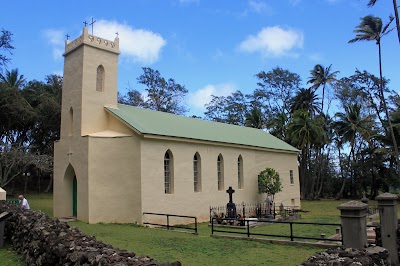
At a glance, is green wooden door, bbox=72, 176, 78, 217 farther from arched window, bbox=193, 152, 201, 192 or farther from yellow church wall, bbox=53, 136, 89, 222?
arched window, bbox=193, 152, 201, 192

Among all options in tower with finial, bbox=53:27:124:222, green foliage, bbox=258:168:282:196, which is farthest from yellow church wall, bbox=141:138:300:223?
tower with finial, bbox=53:27:124:222

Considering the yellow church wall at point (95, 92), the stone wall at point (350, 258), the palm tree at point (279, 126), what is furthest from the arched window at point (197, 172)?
the palm tree at point (279, 126)

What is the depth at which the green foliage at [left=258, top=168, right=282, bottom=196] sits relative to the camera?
92.0 ft

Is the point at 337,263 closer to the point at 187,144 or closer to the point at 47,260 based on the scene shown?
the point at 47,260

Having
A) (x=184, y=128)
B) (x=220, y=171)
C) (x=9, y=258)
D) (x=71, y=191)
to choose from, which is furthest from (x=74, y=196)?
(x=9, y=258)

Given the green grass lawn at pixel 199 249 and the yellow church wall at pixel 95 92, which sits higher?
the yellow church wall at pixel 95 92

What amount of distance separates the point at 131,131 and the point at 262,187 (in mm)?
12254

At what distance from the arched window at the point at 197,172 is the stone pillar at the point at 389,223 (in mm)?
14726

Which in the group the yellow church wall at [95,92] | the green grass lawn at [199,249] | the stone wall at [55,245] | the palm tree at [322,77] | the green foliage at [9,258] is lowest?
the green grass lawn at [199,249]

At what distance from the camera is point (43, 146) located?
48.0 metres

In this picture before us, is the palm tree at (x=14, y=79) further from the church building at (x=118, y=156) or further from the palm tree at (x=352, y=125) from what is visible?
the palm tree at (x=352, y=125)

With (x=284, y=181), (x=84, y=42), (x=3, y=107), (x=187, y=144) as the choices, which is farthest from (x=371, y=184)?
(x=3, y=107)

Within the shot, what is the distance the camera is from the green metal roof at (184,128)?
21391 millimetres

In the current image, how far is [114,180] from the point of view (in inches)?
794
